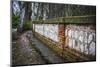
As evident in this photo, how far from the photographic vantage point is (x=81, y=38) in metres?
2.47

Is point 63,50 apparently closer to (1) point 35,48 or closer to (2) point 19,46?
(1) point 35,48

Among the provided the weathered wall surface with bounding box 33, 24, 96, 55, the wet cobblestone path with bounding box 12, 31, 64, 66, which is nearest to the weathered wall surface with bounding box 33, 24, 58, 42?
the weathered wall surface with bounding box 33, 24, 96, 55

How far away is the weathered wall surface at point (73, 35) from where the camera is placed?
232cm

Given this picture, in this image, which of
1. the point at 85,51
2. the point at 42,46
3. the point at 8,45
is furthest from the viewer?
the point at 85,51

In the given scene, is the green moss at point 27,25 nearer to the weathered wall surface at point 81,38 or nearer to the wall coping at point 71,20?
the wall coping at point 71,20

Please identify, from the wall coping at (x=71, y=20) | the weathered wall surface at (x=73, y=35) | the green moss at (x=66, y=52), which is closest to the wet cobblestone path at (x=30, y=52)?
the green moss at (x=66, y=52)

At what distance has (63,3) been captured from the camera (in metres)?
2.38

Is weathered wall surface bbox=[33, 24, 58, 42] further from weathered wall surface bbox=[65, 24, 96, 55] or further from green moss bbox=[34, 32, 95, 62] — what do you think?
weathered wall surface bbox=[65, 24, 96, 55]

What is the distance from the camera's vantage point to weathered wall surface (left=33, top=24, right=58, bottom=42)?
2281 millimetres

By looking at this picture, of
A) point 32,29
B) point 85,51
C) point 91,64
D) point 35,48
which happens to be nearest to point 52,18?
point 32,29

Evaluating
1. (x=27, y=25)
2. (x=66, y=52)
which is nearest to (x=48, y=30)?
(x=27, y=25)

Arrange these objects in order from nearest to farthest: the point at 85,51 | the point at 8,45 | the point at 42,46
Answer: the point at 8,45 < the point at 42,46 < the point at 85,51

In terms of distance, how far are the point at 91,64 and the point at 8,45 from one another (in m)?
1.23

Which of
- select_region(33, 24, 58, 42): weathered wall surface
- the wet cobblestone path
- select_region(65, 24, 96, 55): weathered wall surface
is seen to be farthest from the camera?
select_region(65, 24, 96, 55): weathered wall surface
